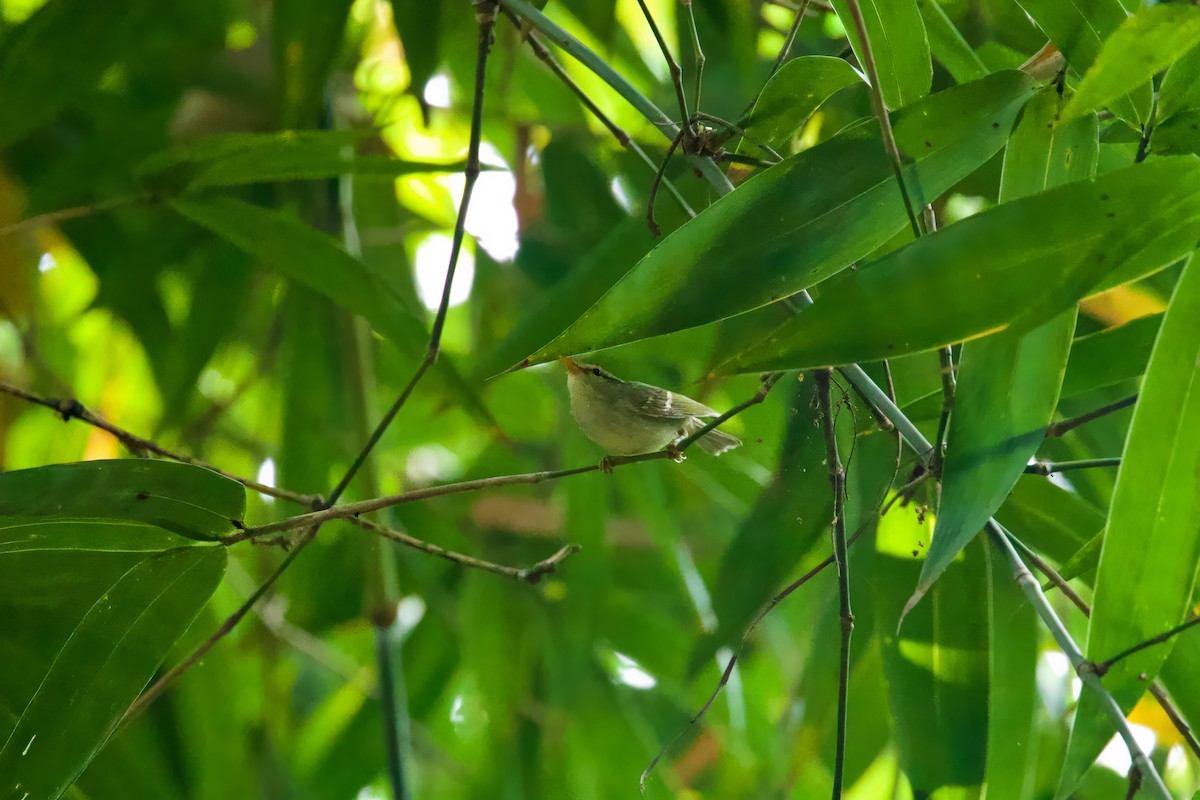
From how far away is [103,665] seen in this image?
2.65 ft

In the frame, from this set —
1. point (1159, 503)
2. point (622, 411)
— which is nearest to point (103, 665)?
point (622, 411)

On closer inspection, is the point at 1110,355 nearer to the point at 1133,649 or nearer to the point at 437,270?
the point at 1133,649

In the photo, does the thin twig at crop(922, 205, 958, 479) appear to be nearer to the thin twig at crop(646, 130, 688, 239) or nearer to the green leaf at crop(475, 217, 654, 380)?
the thin twig at crop(646, 130, 688, 239)

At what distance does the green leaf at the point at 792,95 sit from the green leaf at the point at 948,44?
0.07 metres

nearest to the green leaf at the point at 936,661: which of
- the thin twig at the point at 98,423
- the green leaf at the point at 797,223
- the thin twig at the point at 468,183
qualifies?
the green leaf at the point at 797,223

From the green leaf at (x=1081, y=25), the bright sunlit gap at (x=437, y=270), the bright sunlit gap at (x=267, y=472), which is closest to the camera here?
the green leaf at (x=1081, y=25)

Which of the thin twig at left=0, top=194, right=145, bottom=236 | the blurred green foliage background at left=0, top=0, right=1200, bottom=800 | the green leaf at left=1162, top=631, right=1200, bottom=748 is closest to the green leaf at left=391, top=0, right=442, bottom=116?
the blurred green foliage background at left=0, top=0, right=1200, bottom=800

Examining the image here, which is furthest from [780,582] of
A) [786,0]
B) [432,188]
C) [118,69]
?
[118,69]

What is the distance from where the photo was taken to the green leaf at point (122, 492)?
79 centimetres

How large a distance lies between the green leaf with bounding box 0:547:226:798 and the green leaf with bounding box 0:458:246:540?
0.05 m

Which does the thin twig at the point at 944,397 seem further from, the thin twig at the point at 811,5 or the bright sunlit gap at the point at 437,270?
the bright sunlit gap at the point at 437,270

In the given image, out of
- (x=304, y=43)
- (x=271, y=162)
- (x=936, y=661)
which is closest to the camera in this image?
(x=936, y=661)

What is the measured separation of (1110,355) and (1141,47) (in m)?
0.34

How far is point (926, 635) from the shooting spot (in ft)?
3.06
